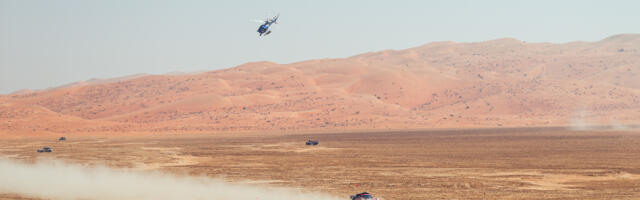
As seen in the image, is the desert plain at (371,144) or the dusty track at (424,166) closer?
the dusty track at (424,166)

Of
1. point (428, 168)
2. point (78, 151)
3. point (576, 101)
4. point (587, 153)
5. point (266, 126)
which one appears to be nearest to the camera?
point (428, 168)

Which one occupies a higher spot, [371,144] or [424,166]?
[371,144]

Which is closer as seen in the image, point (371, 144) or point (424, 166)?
point (424, 166)

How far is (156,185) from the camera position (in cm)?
4775

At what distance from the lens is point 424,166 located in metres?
60.1

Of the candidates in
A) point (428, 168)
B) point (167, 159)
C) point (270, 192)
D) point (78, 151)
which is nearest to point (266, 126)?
point (78, 151)

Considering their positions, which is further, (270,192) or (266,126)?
(266,126)

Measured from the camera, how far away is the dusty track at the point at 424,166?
44.8 m

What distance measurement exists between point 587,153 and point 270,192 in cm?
4051

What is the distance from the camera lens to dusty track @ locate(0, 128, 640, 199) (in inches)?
1763

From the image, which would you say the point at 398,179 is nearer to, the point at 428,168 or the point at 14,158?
the point at 428,168

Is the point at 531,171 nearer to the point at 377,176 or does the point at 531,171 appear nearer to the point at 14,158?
the point at 377,176

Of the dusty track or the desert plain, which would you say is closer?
the dusty track

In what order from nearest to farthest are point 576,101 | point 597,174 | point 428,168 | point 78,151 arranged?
point 597,174, point 428,168, point 78,151, point 576,101
